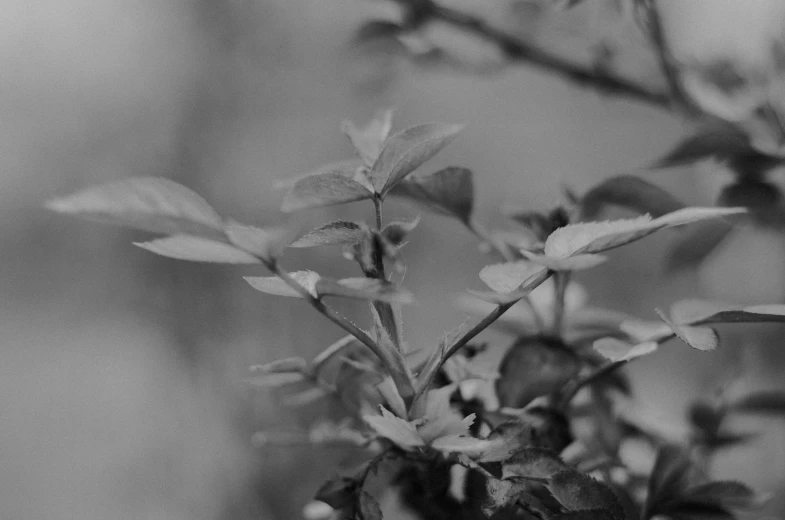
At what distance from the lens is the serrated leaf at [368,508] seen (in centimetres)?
18

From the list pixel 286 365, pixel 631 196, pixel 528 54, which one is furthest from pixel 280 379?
pixel 528 54

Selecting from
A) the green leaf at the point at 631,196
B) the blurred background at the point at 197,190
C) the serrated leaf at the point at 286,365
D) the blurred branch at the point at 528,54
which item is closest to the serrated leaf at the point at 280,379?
the serrated leaf at the point at 286,365

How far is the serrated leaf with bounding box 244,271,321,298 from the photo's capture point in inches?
6.4

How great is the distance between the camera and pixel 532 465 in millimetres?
177

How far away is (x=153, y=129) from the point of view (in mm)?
1344

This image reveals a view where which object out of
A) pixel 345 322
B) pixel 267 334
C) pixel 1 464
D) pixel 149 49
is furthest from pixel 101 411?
pixel 345 322

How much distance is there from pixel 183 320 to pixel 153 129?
1.32ft

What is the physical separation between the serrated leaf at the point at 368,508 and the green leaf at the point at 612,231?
0.08 metres

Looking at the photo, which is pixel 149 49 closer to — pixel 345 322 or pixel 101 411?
pixel 101 411

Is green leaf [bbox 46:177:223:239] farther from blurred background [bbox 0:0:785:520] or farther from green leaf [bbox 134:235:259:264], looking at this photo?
blurred background [bbox 0:0:785:520]

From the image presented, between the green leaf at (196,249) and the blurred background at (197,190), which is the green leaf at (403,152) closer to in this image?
the green leaf at (196,249)

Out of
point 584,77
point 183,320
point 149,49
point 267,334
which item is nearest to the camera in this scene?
point 584,77

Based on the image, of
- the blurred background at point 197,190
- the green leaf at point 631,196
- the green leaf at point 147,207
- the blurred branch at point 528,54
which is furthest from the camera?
the blurred background at point 197,190

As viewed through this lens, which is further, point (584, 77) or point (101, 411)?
A: point (101, 411)
